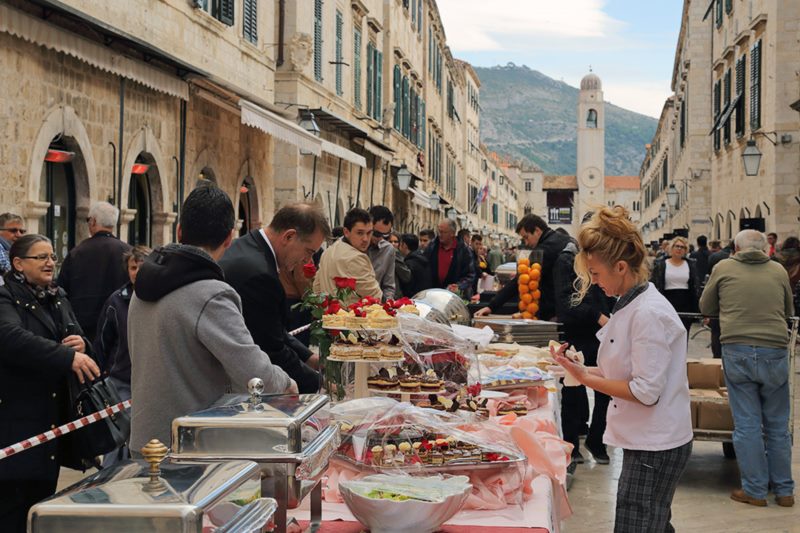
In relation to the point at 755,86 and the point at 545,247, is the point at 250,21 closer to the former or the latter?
the point at 545,247

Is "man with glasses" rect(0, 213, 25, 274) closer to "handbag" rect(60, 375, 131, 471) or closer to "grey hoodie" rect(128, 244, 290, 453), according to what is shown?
"handbag" rect(60, 375, 131, 471)

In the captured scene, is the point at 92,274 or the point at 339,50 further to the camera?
the point at 339,50

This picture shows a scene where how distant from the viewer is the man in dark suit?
448 centimetres

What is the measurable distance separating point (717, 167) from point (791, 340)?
26.5 meters

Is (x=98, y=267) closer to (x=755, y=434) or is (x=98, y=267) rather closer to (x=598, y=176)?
(x=755, y=434)

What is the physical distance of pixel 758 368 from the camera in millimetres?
7555

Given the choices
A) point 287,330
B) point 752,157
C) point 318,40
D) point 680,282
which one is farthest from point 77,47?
point 752,157

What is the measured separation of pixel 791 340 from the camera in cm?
802

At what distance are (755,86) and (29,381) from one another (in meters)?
23.0

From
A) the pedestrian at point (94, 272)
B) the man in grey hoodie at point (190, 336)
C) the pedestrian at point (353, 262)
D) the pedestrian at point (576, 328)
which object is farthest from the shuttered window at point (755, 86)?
the man in grey hoodie at point (190, 336)

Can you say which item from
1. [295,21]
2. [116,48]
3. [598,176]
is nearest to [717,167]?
[295,21]

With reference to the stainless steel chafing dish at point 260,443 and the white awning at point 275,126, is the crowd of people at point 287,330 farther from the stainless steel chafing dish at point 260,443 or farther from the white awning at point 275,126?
the white awning at point 275,126

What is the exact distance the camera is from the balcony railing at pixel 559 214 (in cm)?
14212

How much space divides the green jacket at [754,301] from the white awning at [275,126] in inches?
268
